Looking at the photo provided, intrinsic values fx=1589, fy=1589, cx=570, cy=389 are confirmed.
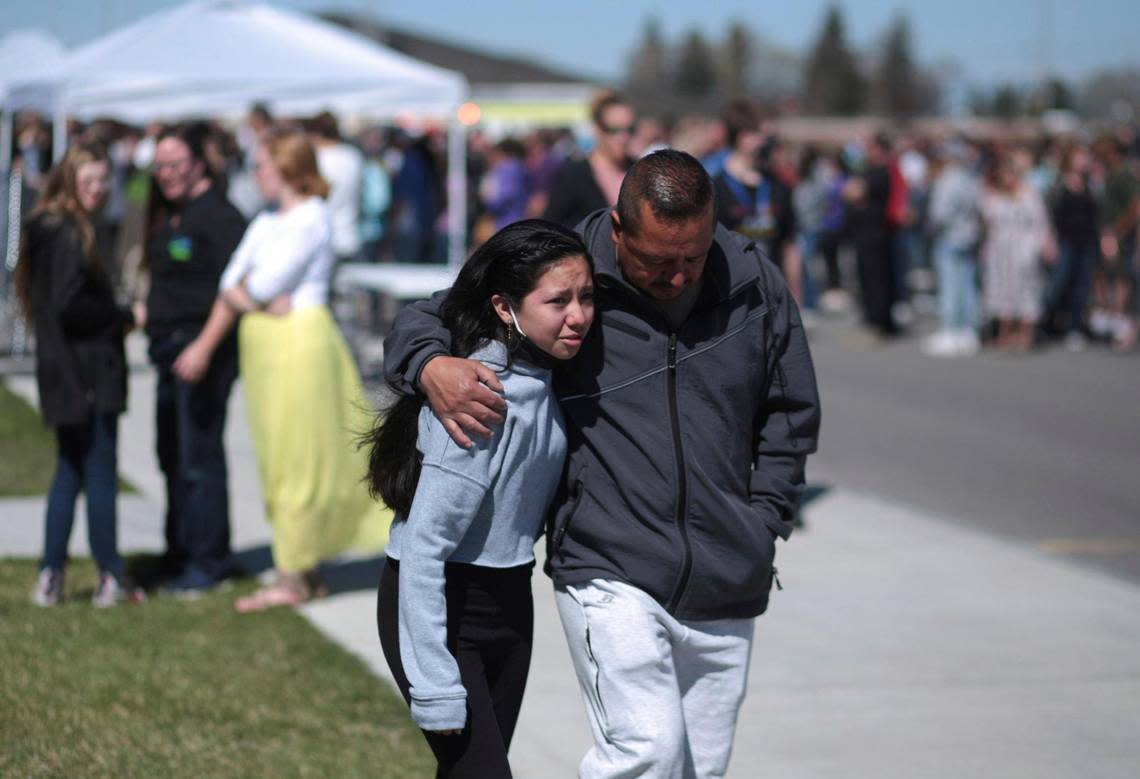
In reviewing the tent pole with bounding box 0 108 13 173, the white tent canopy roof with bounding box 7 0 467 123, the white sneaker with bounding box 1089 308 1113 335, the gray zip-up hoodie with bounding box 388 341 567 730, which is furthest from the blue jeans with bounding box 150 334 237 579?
the white sneaker with bounding box 1089 308 1113 335

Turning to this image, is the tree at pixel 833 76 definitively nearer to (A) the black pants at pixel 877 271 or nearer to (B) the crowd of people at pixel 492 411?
(A) the black pants at pixel 877 271

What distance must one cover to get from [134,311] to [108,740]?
219 cm

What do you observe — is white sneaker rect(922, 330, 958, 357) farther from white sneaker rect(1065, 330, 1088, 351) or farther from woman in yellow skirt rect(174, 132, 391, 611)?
woman in yellow skirt rect(174, 132, 391, 611)

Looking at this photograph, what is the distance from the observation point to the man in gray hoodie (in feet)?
10.4

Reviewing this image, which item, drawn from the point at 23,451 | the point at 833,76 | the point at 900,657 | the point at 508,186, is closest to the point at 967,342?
the point at 508,186

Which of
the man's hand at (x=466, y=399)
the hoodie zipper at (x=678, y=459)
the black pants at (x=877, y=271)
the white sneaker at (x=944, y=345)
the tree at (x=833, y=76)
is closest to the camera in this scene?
the man's hand at (x=466, y=399)

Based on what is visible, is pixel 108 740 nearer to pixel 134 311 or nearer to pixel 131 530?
pixel 134 311

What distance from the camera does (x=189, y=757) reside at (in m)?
4.60

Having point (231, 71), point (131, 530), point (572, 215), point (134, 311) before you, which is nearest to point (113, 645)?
point (134, 311)

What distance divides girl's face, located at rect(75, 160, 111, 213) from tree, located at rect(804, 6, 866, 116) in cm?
10283

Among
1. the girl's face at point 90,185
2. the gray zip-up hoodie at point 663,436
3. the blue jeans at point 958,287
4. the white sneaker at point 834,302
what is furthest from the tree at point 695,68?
the gray zip-up hoodie at point 663,436

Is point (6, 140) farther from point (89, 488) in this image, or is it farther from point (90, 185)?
point (89, 488)

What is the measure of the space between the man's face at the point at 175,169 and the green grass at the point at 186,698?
1658 millimetres

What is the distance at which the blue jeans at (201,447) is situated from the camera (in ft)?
21.2
